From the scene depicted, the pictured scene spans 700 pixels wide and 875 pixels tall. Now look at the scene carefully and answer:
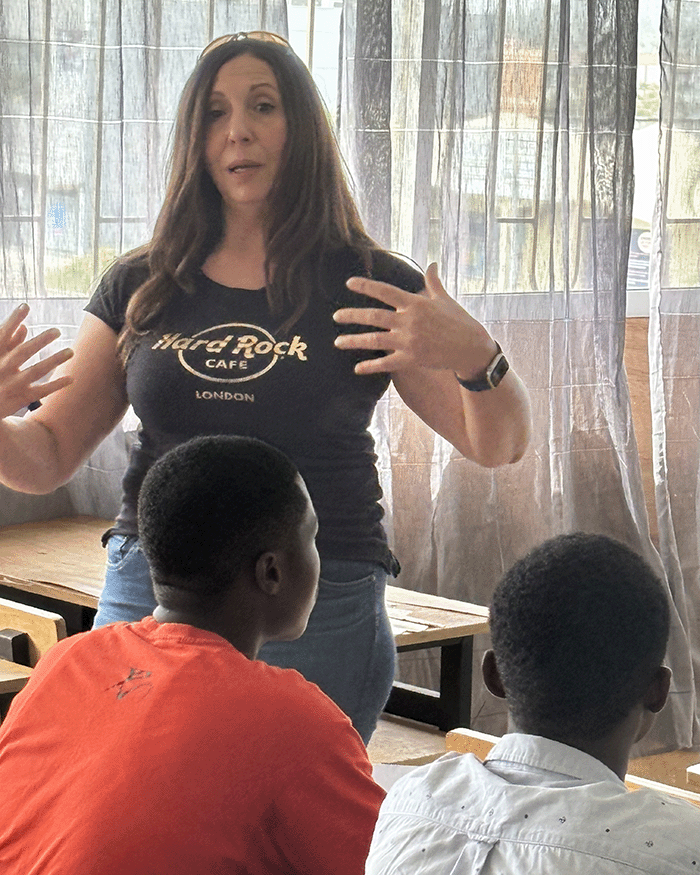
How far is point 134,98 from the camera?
11.0ft

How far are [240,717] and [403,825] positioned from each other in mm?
195

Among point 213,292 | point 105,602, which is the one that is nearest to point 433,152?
point 213,292

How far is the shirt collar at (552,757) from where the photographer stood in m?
1.12

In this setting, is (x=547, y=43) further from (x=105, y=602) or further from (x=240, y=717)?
(x=240, y=717)

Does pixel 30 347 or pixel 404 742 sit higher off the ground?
pixel 30 347

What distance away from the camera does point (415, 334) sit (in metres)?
1.59

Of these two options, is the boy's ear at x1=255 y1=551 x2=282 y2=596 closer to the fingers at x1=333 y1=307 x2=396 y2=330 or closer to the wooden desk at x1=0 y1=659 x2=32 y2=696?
the fingers at x1=333 y1=307 x2=396 y2=330

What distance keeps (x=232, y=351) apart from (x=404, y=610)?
4.22ft

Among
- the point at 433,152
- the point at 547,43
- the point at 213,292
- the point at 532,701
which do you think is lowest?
the point at 532,701

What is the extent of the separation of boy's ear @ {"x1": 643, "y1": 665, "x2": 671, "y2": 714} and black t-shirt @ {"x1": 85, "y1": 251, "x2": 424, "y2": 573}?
56 centimetres

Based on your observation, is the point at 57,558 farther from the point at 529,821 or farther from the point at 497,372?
the point at 529,821

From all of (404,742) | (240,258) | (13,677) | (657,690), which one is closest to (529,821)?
(657,690)

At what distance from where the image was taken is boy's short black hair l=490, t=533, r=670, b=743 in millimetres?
1149

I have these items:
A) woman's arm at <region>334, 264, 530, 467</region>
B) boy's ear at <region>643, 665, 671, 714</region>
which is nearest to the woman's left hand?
woman's arm at <region>334, 264, 530, 467</region>
